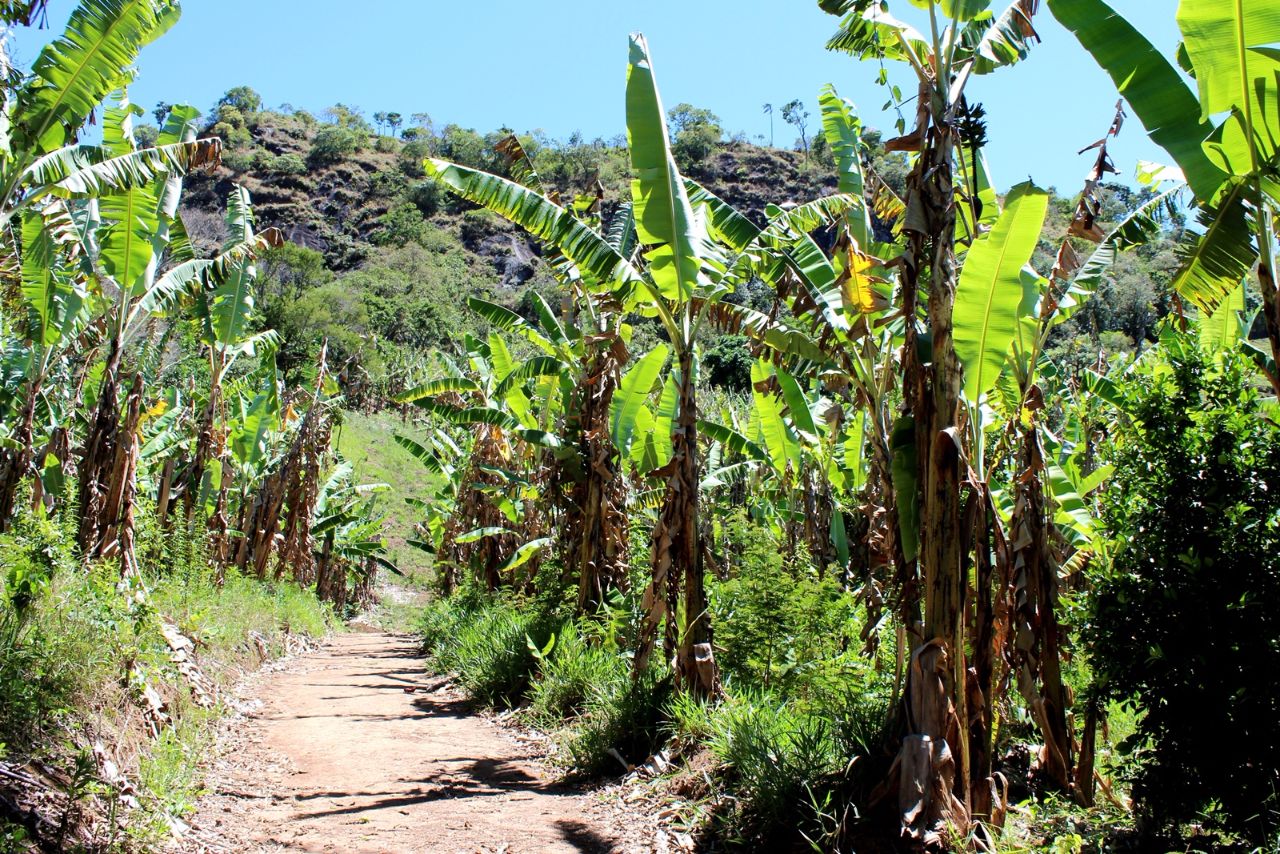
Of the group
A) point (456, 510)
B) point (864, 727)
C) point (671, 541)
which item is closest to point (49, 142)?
point (671, 541)

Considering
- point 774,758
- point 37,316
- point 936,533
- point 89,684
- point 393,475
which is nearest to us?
point 936,533

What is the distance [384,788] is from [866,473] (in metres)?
6.41

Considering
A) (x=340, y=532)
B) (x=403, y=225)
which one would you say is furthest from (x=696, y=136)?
(x=340, y=532)

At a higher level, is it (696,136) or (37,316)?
(696,136)

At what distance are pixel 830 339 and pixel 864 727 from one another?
276cm

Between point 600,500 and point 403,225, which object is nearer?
point 600,500

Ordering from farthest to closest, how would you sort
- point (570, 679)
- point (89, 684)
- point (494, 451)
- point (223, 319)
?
point (494, 451)
point (223, 319)
point (570, 679)
point (89, 684)

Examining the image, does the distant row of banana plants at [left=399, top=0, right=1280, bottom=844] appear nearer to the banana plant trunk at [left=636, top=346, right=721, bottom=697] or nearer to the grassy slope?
the banana plant trunk at [left=636, top=346, right=721, bottom=697]

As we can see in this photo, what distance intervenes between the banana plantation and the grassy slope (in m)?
19.8

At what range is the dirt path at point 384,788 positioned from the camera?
540 centimetres

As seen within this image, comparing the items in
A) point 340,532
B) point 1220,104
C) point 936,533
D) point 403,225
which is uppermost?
point 403,225

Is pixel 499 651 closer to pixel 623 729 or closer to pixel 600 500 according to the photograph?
pixel 600 500

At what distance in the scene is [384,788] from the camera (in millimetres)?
6590

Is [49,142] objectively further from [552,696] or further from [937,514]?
[937,514]
